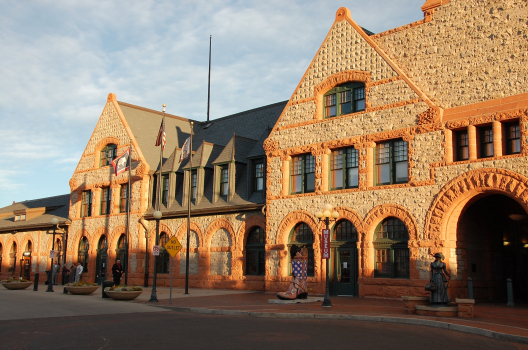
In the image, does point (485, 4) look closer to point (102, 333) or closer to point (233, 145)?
point (233, 145)

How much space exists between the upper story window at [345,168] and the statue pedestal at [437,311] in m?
9.68

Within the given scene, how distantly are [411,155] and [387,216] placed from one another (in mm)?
2881

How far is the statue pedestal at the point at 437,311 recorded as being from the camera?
1584cm

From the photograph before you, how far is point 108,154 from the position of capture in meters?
39.8

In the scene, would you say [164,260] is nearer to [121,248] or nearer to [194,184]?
[121,248]

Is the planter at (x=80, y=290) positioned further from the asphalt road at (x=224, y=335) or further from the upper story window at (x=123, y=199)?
the upper story window at (x=123, y=199)

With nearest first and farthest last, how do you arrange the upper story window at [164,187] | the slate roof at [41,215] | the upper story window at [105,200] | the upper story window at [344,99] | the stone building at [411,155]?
1. the stone building at [411,155]
2. the upper story window at [344,99]
3. the upper story window at [164,187]
4. the upper story window at [105,200]
5. the slate roof at [41,215]

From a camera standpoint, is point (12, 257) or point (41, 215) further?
A: point (12, 257)

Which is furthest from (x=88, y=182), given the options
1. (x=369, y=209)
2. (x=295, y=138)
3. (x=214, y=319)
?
(x=214, y=319)

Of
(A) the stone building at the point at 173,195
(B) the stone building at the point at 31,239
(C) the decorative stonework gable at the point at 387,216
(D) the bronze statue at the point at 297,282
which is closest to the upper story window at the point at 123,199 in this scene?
(A) the stone building at the point at 173,195

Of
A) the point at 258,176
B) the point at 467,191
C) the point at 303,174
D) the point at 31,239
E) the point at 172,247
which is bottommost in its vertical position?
the point at 172,247

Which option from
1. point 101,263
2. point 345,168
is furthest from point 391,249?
point 101,263

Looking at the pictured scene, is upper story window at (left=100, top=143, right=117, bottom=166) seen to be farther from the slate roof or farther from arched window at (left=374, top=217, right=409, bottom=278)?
arched window at (left=374, top=217, right=409, bottom=278)

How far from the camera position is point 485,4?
22109 mm
